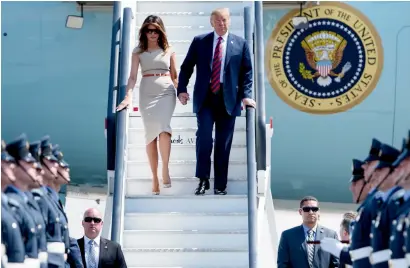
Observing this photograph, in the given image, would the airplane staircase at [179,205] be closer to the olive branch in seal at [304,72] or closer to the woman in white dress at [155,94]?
the woman in white dress at [155,94]

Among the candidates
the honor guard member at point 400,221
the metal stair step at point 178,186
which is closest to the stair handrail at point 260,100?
the metal stair step at point 178,186

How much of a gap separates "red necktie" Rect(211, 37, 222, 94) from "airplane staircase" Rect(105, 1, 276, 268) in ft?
1.12

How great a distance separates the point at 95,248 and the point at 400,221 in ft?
8.10

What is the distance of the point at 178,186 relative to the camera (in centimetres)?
962

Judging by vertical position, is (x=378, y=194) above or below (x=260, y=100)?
below

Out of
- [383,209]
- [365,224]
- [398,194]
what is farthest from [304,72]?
[398,194]

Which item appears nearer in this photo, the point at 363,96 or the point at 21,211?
the point at 21,211

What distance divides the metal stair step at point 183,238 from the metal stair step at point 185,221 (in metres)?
0.09

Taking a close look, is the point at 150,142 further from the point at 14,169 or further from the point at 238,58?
the point at 14,169

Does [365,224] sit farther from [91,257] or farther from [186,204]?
[186,204]

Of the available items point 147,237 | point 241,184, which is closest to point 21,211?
point 147,237

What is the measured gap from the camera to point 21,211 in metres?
6.61

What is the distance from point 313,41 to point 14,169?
22.3ft

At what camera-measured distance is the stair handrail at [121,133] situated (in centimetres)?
898
